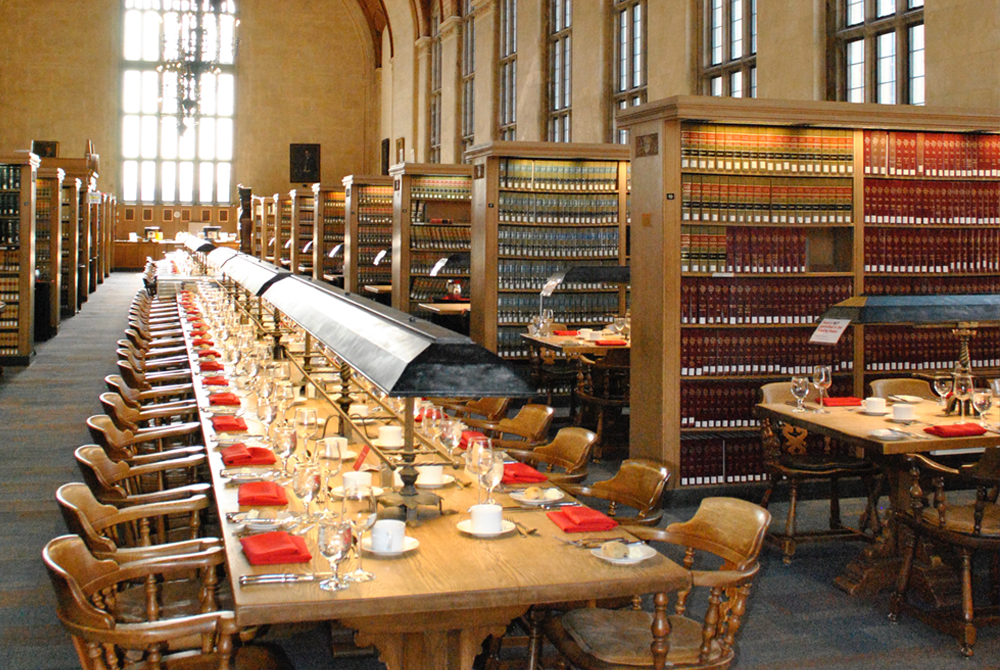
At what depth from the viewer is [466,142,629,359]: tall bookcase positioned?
387 inches

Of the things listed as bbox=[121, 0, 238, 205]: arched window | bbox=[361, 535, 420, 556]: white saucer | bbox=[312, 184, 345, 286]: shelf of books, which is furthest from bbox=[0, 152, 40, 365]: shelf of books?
bbox=[121, 0, 238, 205]: arched window

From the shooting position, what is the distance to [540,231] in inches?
396

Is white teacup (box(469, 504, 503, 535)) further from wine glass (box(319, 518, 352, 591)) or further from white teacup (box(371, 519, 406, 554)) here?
wine glass (box(319, 518, 352, 591))

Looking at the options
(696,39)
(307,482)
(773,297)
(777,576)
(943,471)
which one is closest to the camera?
(307,482)

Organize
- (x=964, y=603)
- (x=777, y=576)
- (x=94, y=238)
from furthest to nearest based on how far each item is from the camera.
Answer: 1. (x=94, y=238)
2. (x=777, y=576)
3. (x=964, y=603)

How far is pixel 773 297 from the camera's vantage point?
7.08 m

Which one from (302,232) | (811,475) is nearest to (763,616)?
(811,475)

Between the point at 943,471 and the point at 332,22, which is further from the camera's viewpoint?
the point at 332,22

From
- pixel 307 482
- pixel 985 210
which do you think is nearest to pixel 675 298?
pixel 985 210

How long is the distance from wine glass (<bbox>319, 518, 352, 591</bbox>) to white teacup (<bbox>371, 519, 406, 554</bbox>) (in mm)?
229

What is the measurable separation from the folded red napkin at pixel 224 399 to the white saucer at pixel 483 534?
2468 millimetres

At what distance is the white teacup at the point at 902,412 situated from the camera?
532 centimetres

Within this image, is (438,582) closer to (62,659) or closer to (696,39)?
(62,659)

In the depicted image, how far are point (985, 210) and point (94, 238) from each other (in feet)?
67.5
